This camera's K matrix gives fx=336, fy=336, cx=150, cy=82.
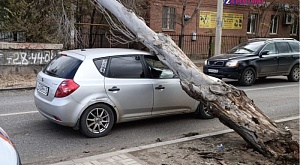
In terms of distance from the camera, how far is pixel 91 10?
1705 cm

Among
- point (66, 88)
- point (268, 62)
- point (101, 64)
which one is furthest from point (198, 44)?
point (66, 88)

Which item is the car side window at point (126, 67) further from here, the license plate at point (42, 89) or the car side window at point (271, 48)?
the car side window at point (271, 48)

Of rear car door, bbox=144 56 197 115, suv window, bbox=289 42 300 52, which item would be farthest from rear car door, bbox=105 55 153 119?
suv window, bbox=289 42 300 52

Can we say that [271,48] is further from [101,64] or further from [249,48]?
[101,64]

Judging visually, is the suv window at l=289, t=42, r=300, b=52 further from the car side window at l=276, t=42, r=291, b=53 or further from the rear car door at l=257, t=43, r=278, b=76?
the rear car door at l=257, t=43, r=278, b=76

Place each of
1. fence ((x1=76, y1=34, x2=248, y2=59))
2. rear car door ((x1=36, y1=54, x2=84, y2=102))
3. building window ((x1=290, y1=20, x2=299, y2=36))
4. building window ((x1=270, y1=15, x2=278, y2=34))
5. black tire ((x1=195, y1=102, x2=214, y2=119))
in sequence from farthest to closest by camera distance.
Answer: building window ((x1=290, y1=20, x2=299, y2=36))
building window ((x1=270, y1=15, x2=278, y2=34))
fence ((x1=76, y1=34, x2=248, y2=59))
black tire ((x1=195, y1=102, x2=214, y2=119))
rear car door ((x1=36, y1=54, x2=84, y2=102))

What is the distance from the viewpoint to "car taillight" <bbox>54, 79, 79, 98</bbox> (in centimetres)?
539

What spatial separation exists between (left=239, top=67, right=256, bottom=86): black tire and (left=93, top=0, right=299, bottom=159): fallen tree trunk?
20.5 feet

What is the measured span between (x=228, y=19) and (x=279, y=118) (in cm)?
1862

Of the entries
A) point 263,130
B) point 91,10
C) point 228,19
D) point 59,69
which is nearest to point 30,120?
point 59,69

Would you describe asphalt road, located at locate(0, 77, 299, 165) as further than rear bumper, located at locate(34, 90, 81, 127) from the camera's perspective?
No

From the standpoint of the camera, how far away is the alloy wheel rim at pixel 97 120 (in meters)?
5.64

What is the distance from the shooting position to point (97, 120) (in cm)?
570

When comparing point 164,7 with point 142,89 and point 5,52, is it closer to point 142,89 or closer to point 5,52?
point 5,52
